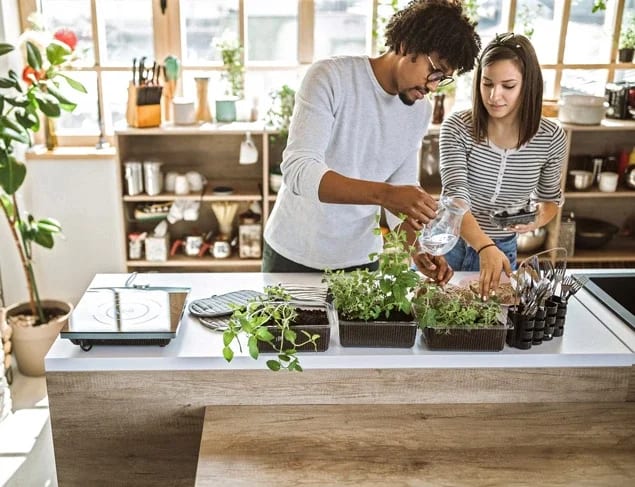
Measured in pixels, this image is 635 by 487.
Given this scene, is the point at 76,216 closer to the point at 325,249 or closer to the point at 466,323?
the point at 325,249

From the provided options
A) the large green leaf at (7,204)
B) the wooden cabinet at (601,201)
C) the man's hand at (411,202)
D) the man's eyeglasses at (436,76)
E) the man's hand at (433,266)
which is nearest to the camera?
the man's hand at (411,202)

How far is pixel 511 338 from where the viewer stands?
66.0 inches

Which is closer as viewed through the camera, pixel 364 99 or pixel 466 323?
pixel 466 323

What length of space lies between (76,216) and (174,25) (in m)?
1.10

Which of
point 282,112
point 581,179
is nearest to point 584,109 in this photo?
point 581,179

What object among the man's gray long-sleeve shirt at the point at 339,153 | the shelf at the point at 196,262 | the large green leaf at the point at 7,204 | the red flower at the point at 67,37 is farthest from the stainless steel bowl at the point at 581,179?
the large green leaf at the point at 7,204

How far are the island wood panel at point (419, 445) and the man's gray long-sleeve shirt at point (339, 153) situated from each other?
0.54 meters

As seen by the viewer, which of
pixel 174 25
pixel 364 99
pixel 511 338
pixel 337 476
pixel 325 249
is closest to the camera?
pixel 337 476

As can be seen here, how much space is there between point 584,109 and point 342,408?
2.45 metres

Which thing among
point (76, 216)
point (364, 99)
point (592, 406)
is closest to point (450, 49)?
point (364, 99)

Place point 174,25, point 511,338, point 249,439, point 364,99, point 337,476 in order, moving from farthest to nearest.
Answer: point 174,25
point 364,99
point 511,338
point 249,439
point 337,476

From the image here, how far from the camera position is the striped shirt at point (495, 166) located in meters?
2.21

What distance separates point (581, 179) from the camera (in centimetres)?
368

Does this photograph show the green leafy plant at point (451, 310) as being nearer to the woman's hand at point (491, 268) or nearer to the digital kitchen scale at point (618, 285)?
the woman's hand at point (491, 268)
